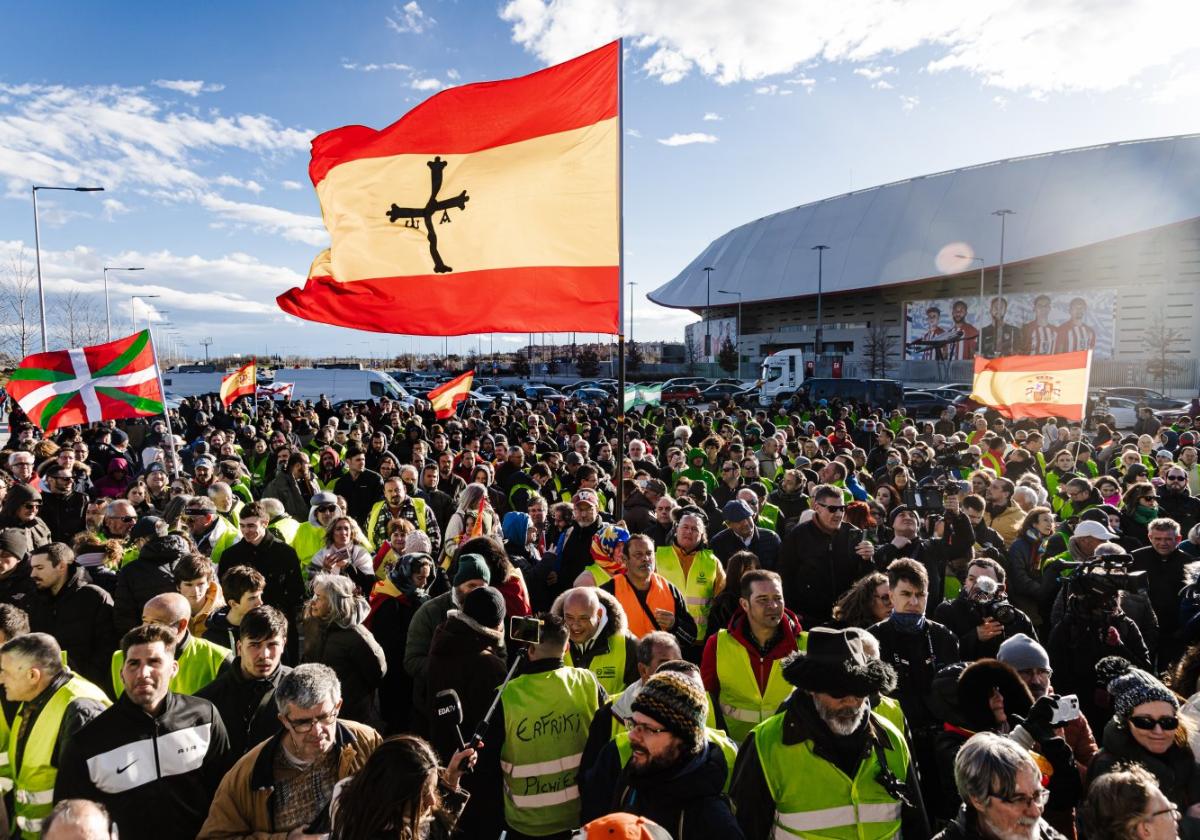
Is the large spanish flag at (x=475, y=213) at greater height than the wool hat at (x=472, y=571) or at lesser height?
greater

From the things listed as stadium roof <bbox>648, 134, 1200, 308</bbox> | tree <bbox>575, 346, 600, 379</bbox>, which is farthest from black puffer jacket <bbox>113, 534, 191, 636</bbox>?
tree <bbox>575, 346, 600, 379</bbox>

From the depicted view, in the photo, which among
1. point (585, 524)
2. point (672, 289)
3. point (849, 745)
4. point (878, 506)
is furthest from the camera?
point (672, 289)

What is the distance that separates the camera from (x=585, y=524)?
6.18 meters

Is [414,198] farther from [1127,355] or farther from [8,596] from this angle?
[1127,355]

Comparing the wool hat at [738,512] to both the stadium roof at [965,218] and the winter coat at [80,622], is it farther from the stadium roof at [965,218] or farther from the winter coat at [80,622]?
the stadium roof at [965,218]

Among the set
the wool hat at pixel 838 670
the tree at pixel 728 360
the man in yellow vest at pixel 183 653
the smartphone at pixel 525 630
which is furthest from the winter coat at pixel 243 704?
the tree at pixel 728 360

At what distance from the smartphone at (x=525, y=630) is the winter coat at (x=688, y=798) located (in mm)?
808

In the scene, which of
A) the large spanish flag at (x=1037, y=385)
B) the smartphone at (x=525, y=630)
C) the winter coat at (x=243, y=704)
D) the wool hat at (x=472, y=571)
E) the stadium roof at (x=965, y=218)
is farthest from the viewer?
the stadium roof at (x=965, y=218)

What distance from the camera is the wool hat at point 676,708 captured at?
2311mm

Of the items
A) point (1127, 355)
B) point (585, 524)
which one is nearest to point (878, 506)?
point (585, 524)

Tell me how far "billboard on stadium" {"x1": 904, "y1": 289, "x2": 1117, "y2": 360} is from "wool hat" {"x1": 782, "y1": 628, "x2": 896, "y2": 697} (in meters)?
49.7

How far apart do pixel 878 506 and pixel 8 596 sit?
7.29 meters

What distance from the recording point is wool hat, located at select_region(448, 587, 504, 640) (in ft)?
11.4

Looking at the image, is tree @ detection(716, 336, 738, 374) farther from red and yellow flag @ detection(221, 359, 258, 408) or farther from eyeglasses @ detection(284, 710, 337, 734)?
eyeglasses @ detection(284, 710, 337, 734)
